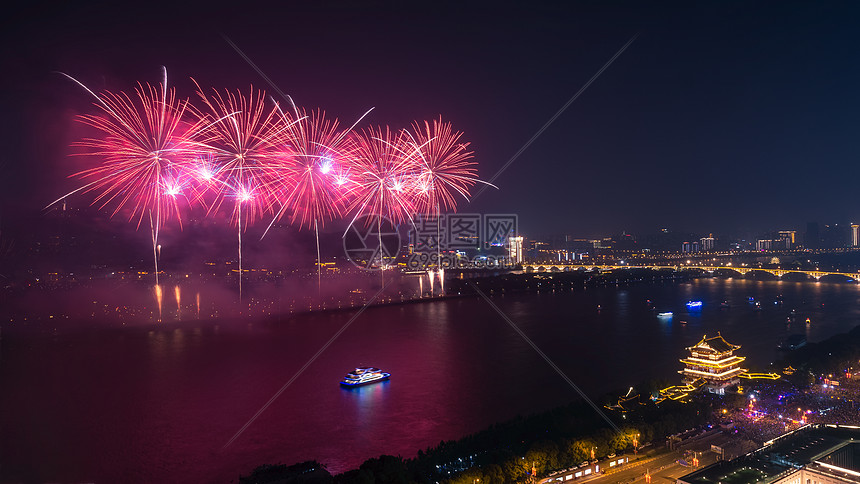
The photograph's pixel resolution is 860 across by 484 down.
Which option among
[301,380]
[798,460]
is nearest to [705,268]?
[301,380]

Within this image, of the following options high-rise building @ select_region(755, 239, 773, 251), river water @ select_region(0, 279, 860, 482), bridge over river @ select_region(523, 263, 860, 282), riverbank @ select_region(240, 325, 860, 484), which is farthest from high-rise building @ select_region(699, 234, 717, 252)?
riverbank @ select_region(240, 325, 860, 484)

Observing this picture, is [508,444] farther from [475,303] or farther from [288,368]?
[475,303]

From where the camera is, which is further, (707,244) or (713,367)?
(707,244)

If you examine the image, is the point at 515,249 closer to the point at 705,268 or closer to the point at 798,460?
the point at 705,268

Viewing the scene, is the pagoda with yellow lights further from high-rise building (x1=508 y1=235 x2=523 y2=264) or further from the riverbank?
high-rise building (x1=508 y1=235 x2=523 y2=264)

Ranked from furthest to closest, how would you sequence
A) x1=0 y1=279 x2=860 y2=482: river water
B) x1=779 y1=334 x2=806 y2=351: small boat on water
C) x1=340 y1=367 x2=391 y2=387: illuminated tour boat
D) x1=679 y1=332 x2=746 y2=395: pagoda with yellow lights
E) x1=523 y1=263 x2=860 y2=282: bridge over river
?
x1=523 y1=263 x2=860 y2=282: bridge over river → x1=779 y1=334 x2=806 y2=351: small boat on water → x1=340 y1=367 x2=391 y2=387: illuminated tour boat → x1=679 y1=332 x2=746 y2=395: pagoda with yellow lights → x1=0 y1=279 x2=860 y2=482: river water

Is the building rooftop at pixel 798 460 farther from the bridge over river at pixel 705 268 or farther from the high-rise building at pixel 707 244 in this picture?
the high-rise building at pixel 707 244
